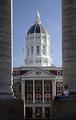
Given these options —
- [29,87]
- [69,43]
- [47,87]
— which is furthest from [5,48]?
[47,87]

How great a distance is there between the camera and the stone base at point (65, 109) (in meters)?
32.5

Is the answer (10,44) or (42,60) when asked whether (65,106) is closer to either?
(10,44)

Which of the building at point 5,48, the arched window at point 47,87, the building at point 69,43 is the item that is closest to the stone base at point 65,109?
the building at point 69,43

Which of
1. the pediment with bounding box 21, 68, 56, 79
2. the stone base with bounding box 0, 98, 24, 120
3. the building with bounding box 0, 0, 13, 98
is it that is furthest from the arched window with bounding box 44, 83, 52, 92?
the stone base with bounding box 0, 98, 24, 120

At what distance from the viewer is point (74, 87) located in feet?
108

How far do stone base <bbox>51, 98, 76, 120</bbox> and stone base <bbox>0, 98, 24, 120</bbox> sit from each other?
87.1 inches

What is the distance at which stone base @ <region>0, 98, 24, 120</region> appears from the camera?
31578 mm

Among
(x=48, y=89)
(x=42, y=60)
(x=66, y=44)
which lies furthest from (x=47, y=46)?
(x=66, y=44)

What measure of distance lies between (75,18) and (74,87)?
14.4ft

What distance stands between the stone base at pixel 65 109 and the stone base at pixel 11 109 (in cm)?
221

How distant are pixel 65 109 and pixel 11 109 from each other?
3426 millimetres

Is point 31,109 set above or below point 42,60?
below

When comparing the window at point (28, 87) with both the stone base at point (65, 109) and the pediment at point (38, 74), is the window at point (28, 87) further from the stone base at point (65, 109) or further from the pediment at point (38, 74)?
the stone base at point (65, 109)

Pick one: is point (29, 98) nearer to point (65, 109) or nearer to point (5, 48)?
point (5, 48)
